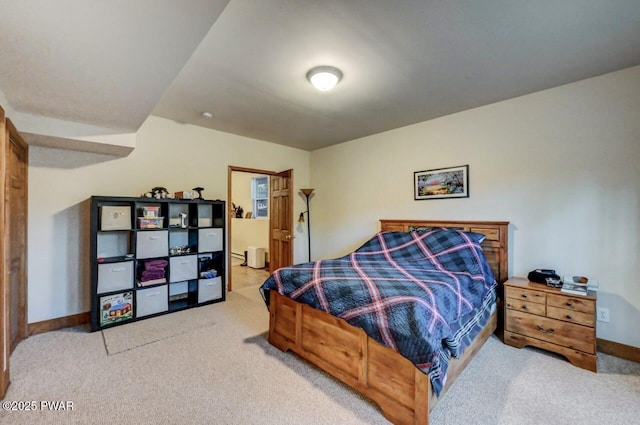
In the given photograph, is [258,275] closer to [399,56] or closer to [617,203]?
[399,56]

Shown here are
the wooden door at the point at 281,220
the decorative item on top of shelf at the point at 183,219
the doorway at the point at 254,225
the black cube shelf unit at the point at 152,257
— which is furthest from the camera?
the doorway at the point at 254,225

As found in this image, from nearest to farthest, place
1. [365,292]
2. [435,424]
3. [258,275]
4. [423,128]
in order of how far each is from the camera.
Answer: [435,424], [365,292], [423,128], [258,275]

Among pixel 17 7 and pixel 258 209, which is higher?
pixel 17 7

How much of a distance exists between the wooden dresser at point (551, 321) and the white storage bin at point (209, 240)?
3.34m

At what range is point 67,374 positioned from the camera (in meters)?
2.08

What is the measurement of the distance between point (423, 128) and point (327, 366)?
10.1 ft

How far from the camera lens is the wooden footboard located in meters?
1.57

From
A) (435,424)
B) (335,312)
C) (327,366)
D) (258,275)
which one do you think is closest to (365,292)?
(335,312)

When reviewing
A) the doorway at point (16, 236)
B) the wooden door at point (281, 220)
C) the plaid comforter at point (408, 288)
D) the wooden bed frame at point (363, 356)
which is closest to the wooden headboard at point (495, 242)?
the wooden bed frame at point (363, 356)

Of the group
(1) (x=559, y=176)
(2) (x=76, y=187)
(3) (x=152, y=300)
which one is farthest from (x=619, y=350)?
(2) (x=76, y=187)

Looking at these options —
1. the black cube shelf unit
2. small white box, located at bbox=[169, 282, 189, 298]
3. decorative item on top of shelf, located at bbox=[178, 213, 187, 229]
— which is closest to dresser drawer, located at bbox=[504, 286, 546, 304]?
the black cube shelf unit

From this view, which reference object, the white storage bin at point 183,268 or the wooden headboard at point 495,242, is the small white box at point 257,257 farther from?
the wooden headboard at point 495,242

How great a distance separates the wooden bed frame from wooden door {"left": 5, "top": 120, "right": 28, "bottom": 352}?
2.26m

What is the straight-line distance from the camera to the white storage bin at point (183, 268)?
333 centimetres
